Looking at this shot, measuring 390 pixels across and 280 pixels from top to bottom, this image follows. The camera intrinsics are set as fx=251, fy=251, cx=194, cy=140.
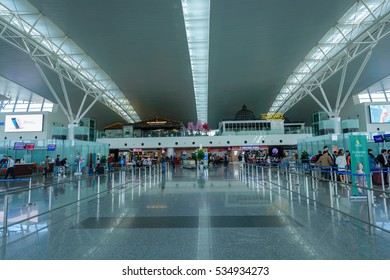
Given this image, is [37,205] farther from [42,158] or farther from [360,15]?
[360,15]

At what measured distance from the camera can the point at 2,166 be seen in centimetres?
1633

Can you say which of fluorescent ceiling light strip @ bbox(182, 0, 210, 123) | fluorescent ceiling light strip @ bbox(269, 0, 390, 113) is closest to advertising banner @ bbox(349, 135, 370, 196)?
fluorescent ceiling light strip @ bbox(269, 0, 390, 113)

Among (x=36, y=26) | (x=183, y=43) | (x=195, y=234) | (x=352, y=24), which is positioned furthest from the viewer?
(x=183, y=43)

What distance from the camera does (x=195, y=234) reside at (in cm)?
419

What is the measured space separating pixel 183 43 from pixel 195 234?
17841 mm

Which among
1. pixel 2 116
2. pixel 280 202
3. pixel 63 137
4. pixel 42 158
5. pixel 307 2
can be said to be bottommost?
pixel 280 202

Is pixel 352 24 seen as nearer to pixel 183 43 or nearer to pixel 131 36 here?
pixel 183 43

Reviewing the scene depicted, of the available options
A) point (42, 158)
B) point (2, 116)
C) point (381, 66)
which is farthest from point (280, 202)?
point (2, 116)

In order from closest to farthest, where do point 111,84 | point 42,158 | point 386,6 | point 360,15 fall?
point 386,6 → point 360,15 → point 42,158 → point 111,84

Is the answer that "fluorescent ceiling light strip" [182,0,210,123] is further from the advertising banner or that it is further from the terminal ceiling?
the advertising banner

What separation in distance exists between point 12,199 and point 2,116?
35.1m

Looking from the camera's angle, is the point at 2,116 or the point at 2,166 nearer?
the point at 2,166

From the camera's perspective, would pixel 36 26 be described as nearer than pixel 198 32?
Yes

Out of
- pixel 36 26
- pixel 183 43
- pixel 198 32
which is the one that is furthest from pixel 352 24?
pixel 36 26
